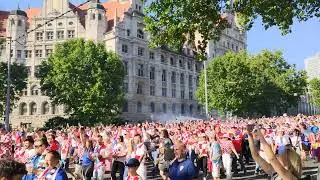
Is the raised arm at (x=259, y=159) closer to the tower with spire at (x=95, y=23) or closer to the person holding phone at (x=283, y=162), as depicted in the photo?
the person holding phone at (x=283, y=162)

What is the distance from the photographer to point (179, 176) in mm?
8289

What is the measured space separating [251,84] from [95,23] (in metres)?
24.8

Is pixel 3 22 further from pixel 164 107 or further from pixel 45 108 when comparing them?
pixel 164 107

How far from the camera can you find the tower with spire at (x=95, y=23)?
69500mm

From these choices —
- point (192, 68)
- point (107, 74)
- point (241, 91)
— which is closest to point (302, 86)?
point (241, 91)

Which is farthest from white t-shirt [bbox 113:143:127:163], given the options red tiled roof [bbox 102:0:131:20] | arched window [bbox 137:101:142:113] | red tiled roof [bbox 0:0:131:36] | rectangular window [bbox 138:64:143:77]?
red tiled roof [bbox 102:0:131:20]

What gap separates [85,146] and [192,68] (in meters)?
76.6

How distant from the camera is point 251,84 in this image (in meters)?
67.9

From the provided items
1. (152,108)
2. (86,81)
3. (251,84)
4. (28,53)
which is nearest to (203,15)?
(86,81)

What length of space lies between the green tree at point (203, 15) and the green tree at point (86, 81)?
38070mm

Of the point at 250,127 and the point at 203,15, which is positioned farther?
the point at 203,15

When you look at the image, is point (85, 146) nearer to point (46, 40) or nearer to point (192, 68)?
point (46, 40)

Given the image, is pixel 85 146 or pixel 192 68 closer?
pixel 85 146

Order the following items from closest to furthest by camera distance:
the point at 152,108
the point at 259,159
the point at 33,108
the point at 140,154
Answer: the point at 259,159 < the point at 140,154 < the point at 33,108 < the point at 152,108
